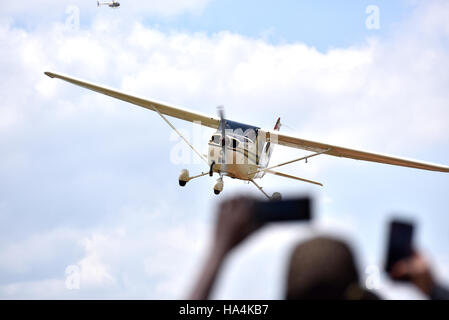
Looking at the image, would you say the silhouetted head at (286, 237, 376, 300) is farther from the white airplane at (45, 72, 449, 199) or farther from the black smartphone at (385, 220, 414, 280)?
the white airplane at (45, 72, 449, 199)

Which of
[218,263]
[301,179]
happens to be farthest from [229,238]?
[301,179]

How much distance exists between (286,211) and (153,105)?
24.2 metres

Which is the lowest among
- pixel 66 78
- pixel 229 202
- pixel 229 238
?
pixel 229 238

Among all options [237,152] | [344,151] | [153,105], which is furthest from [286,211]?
[153,105]

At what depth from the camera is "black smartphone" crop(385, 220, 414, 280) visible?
184 cm

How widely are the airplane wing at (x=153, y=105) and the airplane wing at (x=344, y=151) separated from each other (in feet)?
8.99

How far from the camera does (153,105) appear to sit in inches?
1014

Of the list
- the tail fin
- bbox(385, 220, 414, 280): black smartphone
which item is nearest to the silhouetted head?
bbox(385, 220, 414, 280): black smartphone

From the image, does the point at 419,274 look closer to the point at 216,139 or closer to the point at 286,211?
the point at 286,211

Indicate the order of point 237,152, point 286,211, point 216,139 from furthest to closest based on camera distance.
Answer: point 237,152 < point 216,139 < point 286,211
